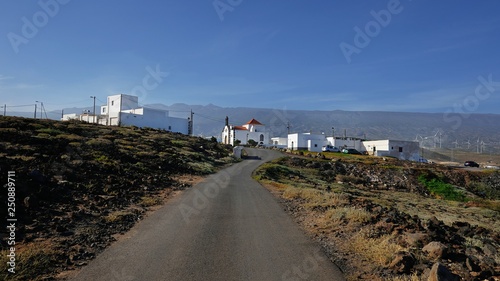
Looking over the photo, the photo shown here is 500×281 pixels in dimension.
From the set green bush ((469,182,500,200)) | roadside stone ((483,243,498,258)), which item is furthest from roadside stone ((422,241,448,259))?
green bush ((469,182,500,200))

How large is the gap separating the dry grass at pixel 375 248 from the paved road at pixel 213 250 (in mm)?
1128

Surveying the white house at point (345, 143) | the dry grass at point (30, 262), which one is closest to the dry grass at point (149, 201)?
the dry grass at point (30, 262)

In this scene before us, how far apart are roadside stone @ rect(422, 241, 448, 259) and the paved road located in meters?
2.49

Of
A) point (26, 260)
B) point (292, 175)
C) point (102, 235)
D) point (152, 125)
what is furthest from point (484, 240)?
point (152, 125)

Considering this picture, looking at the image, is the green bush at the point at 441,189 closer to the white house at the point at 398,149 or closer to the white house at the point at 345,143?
the white house at the point at 398,149

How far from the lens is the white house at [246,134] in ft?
299

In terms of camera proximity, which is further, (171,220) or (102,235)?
(171,220)

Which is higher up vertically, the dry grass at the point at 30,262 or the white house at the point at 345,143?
the white house at the point at 345,143

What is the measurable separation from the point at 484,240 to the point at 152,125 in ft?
223

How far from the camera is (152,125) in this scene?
6838cm

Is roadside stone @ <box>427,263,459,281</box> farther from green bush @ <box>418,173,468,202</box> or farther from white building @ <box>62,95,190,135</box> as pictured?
white building @ <box>62,95,190,135</box>

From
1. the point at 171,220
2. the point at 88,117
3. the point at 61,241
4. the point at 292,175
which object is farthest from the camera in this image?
the point at 88,117

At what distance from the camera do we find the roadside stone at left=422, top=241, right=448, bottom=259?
22.3 ft

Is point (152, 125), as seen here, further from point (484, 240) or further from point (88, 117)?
point (484, 240)
